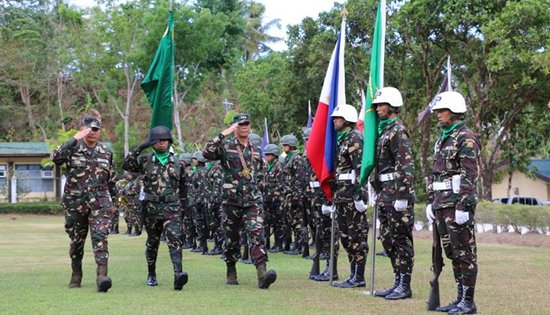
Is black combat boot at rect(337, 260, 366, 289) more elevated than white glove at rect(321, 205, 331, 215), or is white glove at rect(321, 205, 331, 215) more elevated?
white glove at rect(321, 205, 331, 215)

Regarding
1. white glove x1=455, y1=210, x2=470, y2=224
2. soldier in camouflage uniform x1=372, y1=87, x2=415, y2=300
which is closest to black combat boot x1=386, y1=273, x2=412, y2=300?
soldier in camouflage uniform x1=372, y1=87, x2=415, y2=300

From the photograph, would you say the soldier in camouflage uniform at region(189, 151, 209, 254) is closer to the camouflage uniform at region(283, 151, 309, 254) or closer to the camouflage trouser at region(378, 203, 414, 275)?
the camouflage uniform at region(283, 151, 309, 254)

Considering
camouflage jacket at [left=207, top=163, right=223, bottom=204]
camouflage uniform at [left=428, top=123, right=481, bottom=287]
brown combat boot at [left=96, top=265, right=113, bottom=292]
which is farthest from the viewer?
camouflage jacket at [left=207, top=163, right=223, bottom=204]

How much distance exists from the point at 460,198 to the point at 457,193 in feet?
0.27

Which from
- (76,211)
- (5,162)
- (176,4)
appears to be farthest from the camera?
(5,162)

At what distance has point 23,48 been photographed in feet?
174

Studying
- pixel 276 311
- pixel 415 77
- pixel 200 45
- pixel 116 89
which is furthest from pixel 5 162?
pixel 276 311

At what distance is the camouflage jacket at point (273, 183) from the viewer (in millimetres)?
17375

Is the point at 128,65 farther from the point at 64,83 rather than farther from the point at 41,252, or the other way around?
the point at 41,252

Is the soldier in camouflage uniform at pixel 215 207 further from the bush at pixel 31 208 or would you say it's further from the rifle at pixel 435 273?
the bush at pixel 31 208

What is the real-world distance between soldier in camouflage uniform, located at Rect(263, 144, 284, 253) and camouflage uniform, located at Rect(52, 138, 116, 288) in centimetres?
698

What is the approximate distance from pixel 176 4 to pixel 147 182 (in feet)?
104

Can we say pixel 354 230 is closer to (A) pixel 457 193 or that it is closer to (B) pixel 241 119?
(B) pixel 241 119

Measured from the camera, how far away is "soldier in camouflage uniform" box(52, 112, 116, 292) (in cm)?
1051
